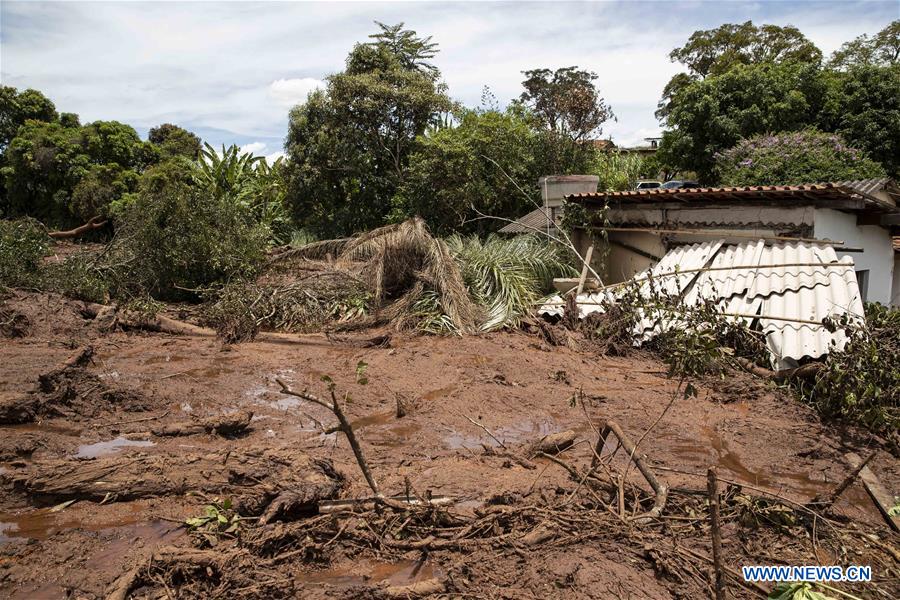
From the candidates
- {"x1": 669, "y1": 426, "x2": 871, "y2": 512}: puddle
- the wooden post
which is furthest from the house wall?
the wooden post

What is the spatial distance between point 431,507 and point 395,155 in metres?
12.2

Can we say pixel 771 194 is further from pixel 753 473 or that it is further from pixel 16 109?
pixel 16 109

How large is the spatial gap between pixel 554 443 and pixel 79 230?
643 inches

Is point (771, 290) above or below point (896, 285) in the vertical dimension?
above

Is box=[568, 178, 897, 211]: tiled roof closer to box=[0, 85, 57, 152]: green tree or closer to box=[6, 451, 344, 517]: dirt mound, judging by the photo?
box=[6, 451, 344, 517]: dirt mound

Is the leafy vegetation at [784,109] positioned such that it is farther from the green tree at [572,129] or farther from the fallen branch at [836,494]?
the fallen branch at [836,494]

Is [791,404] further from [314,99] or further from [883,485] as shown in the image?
[314,99]

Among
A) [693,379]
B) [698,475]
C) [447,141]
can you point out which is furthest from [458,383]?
[447,141]

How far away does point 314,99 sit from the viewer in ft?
47.2

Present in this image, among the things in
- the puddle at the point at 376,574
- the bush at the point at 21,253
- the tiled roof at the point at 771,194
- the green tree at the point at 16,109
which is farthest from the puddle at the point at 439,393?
the green tree at the point at 16,109

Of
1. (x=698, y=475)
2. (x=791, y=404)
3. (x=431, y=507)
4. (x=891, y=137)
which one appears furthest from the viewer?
(x=891, y=137)

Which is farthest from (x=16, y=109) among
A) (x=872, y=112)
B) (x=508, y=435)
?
(x=872, y=112)

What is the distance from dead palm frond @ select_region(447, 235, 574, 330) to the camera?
32.9 feet

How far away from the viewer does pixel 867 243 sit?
31.7 ft
